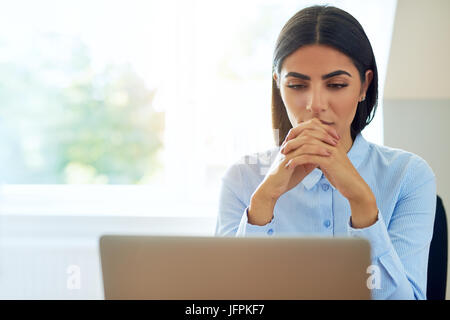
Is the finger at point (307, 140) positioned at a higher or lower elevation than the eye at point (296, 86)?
lower

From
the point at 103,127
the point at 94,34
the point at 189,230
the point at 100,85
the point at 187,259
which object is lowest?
the point at 189,230

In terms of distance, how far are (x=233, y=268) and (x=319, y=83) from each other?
1.63ft

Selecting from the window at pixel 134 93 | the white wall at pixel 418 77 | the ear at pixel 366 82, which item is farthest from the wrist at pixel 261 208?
the window at pixel 134 93

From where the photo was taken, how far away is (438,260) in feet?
3.30

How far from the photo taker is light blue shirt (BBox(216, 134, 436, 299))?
865mm

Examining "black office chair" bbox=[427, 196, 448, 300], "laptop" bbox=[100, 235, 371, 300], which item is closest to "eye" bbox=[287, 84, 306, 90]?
"black office chair" bbox=[427, 196, 448, 300]

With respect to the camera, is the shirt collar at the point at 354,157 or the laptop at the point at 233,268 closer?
the laptop at the point at 233,268

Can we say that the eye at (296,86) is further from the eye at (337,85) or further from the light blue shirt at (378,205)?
the light blue shirt at (378,205)

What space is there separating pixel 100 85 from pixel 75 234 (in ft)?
2.39

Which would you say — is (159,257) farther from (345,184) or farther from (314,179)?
(314,179)

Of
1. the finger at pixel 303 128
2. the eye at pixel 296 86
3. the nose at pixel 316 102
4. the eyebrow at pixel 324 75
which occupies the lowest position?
the finger at pixel 303 128

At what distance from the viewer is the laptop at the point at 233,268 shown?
1.70ft

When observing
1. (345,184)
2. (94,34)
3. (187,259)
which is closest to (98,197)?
(94,34)

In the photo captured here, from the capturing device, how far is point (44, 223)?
1.44 meters
